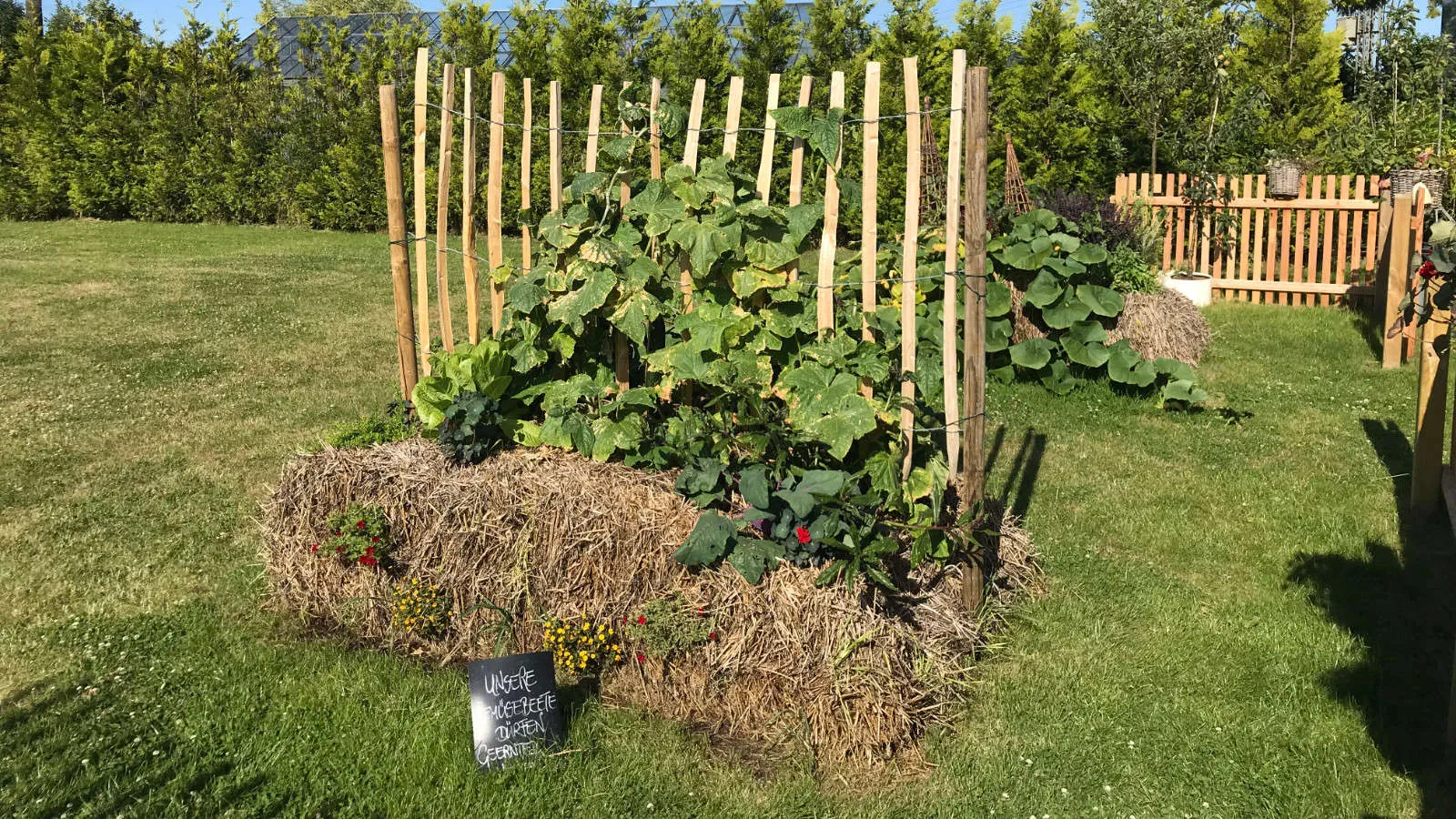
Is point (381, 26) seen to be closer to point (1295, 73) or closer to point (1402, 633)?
point (1295, 73)

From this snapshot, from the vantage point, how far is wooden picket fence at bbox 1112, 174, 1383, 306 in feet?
32.3

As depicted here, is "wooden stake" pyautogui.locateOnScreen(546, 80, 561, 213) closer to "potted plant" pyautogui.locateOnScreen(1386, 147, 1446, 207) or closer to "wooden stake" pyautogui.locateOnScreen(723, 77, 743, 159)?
"wooden stake" pyautogui.locateOnScreen(723, 77, 743, 159)

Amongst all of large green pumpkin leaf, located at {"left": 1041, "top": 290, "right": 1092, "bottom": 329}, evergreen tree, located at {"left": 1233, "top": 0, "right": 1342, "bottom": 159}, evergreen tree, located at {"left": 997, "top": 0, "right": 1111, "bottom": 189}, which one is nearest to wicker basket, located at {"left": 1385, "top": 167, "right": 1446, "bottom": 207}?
evergreen tree, located at {"left": 1233, "top": 0, "right": 1342, "bottom": 159}

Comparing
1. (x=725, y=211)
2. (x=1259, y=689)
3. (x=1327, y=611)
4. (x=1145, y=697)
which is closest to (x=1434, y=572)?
(x=1327, y=611)

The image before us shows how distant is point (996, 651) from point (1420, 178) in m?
7.78

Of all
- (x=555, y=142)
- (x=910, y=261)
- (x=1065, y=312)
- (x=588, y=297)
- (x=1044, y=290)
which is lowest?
(x=1065, y=312)

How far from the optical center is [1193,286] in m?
9.84

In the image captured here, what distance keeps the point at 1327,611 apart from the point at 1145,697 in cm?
103

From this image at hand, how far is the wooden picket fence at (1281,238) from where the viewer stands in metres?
9.85

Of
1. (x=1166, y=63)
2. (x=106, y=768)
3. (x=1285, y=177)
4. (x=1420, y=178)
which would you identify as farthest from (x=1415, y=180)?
(x=106, y=768)

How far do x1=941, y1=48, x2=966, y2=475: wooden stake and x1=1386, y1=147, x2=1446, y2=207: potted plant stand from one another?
730 cm

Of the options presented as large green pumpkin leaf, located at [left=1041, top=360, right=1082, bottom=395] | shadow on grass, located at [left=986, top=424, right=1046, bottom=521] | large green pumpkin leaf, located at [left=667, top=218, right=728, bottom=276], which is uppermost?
large green pumpkin leaf, located at [left=667, top=218, right=728, bottom=276]

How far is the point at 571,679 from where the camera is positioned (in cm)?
360

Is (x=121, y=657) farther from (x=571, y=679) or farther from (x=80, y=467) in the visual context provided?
(x=80, y=467)
